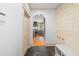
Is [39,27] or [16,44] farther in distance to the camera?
[39,27]

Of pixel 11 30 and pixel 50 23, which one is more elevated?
pixel 50 23

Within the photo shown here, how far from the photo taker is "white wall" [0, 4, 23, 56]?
2008 millimetres

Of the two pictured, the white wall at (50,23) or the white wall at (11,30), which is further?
the white wall at (50,23)

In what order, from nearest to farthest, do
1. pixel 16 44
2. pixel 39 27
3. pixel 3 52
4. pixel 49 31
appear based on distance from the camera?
pixel 3 52 < pixel 16 44 < pixel 49 31 < pixel 39 27

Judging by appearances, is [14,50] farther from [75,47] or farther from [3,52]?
[75,47]

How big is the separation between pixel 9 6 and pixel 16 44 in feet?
2.81

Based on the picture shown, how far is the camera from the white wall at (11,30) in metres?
2.01

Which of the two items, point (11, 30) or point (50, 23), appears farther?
point (50, 23)

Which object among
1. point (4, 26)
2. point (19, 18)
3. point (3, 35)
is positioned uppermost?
point (19, 18)

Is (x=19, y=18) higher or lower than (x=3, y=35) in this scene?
higher

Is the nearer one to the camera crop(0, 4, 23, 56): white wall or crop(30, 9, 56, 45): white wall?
crop(0, 4, 23, 56): white wall

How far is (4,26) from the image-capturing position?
202cm

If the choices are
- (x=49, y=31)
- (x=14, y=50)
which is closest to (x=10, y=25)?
(x=14, y=50)

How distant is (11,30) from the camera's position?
90.2 inches
